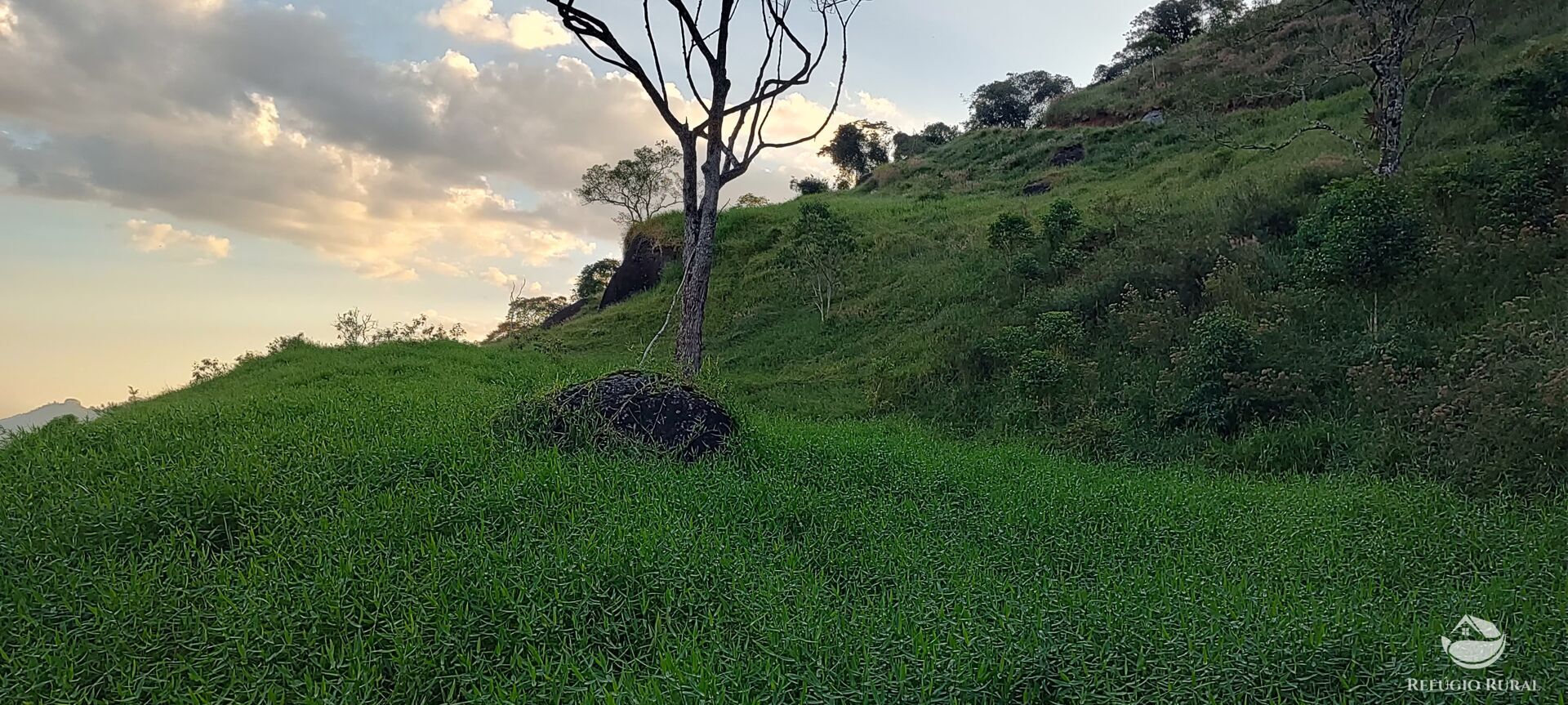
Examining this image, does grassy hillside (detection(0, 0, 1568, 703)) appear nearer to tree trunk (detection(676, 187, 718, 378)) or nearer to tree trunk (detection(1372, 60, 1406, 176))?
tree trunk (detection(1372, 60, 1406, 176))

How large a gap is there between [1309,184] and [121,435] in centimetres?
1582

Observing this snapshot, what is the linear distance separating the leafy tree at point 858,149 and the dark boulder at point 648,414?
50384 millimetres

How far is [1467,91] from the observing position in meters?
15.0

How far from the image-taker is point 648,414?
22.1 feet

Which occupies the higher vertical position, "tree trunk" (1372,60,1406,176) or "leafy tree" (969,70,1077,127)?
"leafy tree" (969,70,1077,127)

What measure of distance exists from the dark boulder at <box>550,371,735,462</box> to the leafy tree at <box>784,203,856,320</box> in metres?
11.7

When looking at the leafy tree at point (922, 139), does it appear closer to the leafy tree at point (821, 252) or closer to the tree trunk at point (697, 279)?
the leafy tree at point (821, 252)

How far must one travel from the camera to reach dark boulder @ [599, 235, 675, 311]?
2773 centimetres

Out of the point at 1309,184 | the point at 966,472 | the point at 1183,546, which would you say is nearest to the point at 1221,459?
the point at 966,472

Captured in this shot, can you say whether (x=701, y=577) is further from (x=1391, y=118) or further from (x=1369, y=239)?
(x=1391, y=118)

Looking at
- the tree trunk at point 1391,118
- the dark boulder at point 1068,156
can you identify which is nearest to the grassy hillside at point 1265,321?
the tree trunk at point 1391,118

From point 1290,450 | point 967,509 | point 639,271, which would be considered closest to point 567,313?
point 639,271

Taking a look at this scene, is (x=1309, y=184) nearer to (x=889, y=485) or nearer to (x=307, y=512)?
(x=889, y=485)

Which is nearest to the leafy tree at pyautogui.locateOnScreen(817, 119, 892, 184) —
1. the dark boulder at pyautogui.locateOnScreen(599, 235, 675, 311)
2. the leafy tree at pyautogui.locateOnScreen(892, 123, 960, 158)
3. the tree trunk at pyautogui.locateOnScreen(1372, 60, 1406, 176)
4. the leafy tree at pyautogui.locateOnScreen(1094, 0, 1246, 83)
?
the leafy tree at pyautogui.locateOnScreen(892, 123, 960, 158)
